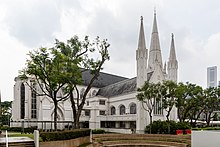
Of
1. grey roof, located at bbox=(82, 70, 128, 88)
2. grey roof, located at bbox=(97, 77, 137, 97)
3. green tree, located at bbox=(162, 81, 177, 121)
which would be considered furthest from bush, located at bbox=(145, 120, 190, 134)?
grey roof, located at bbox=(82, 70, 128, 88)

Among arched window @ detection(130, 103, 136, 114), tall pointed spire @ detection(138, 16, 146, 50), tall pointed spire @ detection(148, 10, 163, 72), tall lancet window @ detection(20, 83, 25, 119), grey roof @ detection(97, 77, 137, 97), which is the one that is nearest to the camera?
tall pointed spire @ detection(138, 16, 146, 50)

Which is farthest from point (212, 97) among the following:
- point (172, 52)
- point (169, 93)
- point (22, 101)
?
point (22, 101)

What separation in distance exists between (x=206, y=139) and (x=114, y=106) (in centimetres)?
3987

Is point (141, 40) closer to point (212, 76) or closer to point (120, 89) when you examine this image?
point (120, 89)

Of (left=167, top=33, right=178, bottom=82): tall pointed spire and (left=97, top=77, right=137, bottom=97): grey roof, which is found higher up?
(left=167, top=33, right=178, bottom=82): tall pointed spire

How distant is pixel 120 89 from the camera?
2130 inches

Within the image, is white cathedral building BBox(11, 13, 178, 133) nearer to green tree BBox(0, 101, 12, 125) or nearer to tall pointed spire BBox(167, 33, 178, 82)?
tall pointed spire BBox(167, 33, 178, 82)

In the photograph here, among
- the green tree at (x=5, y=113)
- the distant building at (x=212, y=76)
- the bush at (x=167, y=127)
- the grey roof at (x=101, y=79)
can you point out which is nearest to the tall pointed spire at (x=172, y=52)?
the grey roof at (x=101, y=79)

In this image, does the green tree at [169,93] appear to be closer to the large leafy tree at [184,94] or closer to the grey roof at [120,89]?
the large leafy tree at [184,94]

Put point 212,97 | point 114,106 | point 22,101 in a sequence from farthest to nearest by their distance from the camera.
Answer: point 114,106
point 22,101
point 212,97

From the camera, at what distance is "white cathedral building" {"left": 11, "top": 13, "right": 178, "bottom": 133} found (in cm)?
4528

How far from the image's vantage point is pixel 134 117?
148 feet

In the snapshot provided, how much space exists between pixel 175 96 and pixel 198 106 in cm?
676

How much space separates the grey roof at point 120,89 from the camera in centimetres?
5038
